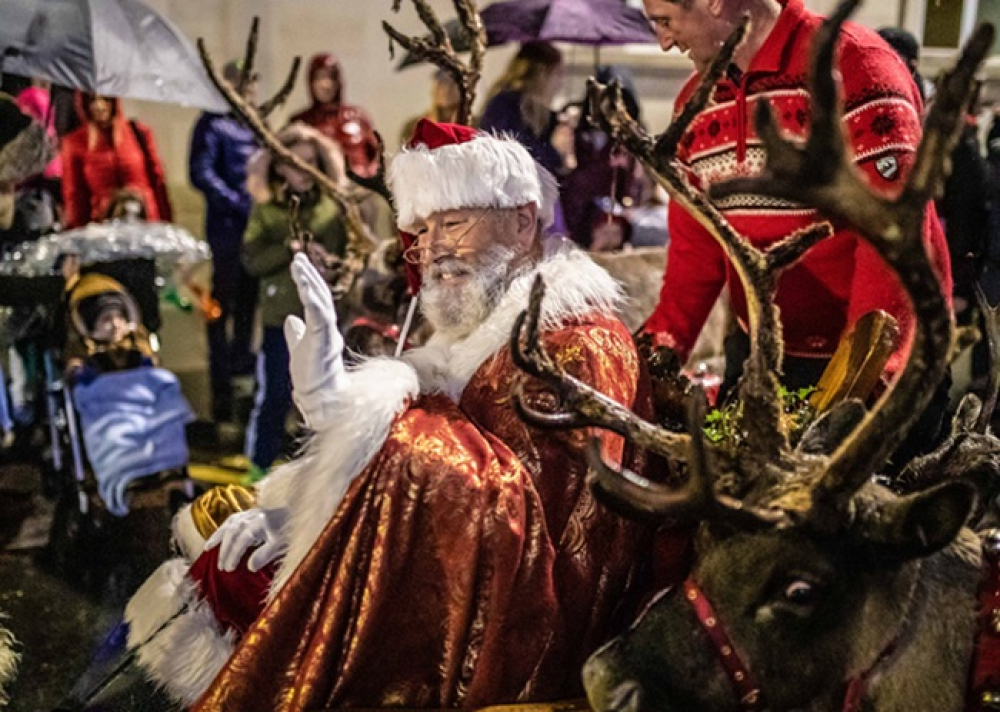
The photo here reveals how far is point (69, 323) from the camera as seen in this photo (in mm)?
5504

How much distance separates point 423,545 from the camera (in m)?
2.51

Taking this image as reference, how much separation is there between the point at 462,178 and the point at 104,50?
327cm

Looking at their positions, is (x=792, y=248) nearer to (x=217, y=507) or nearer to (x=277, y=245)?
(x=217, y=507)

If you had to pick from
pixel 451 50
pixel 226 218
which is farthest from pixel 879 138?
pixel 226 218

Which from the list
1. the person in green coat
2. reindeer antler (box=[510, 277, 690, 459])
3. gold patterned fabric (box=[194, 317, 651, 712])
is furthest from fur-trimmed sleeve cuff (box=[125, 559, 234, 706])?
the person in green coat

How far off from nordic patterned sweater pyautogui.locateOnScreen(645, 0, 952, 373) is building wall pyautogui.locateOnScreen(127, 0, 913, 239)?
20.7 ft

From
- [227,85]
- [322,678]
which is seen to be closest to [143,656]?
[322,678]

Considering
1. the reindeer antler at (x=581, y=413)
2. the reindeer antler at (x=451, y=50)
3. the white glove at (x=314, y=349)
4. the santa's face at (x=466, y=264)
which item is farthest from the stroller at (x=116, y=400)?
the reindeer antler at (x=581, y=413)

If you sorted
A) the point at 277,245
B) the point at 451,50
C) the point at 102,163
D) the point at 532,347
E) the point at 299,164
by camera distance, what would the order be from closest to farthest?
the point at 532,347, the point at 451,50, the point at 299,164, the point at 277,245, the point at 102,163

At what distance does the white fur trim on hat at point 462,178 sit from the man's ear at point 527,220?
0.06 ft

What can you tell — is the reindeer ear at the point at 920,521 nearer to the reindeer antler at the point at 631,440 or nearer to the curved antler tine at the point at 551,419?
the reindeer antler at the point at 631,440

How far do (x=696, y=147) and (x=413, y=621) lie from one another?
1510 mm

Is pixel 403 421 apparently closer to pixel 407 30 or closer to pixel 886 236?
pixel 886 236

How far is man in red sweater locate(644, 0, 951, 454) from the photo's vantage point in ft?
9.21
